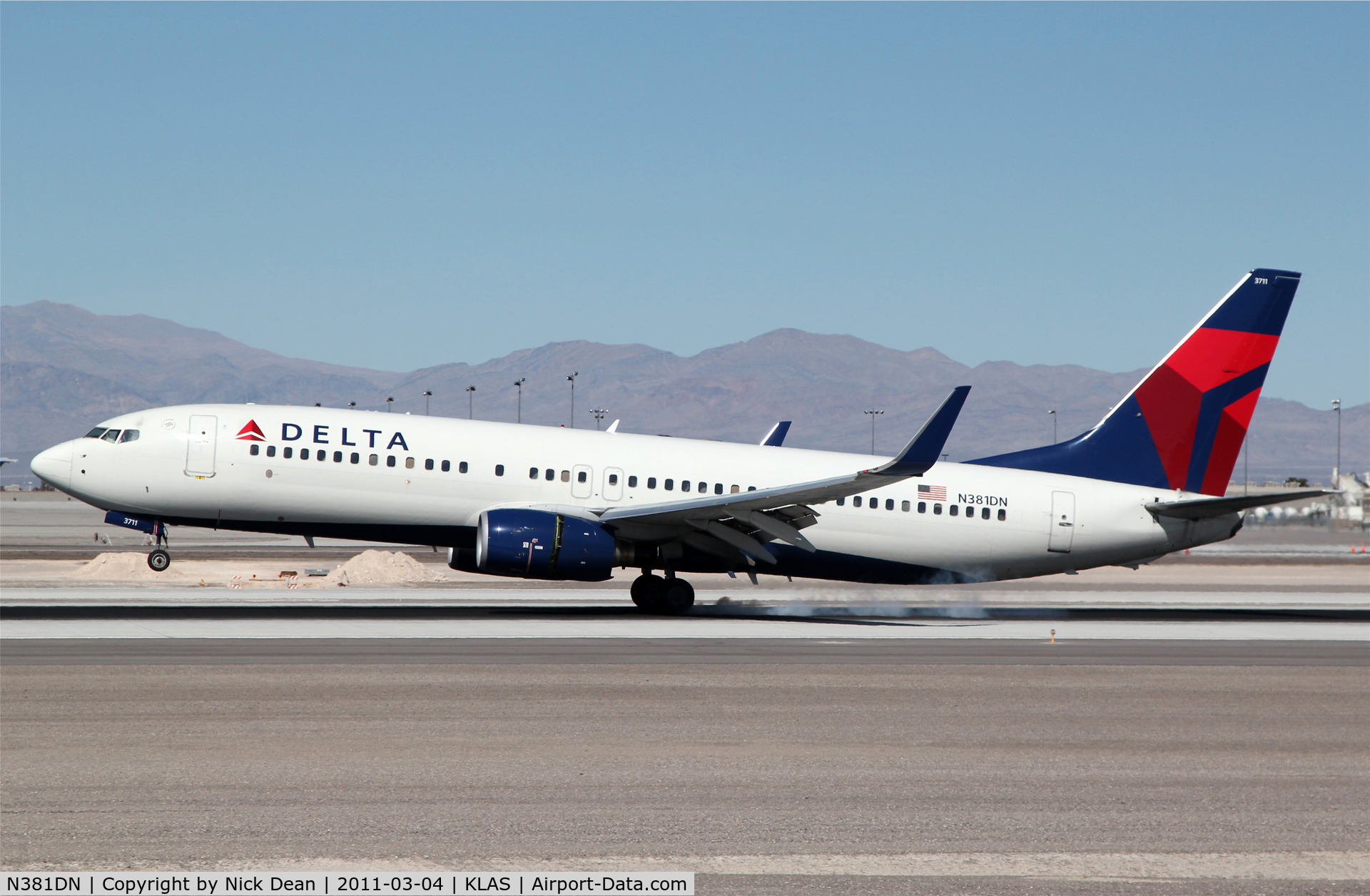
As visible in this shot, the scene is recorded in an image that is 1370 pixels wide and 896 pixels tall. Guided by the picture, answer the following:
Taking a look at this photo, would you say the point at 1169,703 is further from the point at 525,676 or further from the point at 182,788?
the point at 182,788

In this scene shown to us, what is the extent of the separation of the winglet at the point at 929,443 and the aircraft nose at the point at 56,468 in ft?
61.1

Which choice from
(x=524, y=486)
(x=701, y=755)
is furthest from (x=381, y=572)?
(x=701, y=755)

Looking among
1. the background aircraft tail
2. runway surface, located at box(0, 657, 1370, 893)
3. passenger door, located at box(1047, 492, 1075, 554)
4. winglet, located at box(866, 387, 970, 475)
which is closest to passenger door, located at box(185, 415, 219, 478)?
runway surface, located at box(0, 657, 1370, 893)

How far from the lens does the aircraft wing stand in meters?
25.4

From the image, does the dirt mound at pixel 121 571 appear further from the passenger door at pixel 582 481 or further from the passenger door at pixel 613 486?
the passenger door at pixel 613 486

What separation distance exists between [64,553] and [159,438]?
31418mm

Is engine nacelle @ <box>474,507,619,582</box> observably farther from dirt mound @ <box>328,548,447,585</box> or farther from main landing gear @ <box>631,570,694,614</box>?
dirt mound @ <box>328,548,447,585</box>

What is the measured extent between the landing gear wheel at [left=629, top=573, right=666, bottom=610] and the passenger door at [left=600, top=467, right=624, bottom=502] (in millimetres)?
Answer: 2095

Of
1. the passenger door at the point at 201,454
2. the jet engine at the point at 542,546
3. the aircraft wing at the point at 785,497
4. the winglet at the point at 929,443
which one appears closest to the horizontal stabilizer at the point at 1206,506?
the aircraft wing at the point at 785,497

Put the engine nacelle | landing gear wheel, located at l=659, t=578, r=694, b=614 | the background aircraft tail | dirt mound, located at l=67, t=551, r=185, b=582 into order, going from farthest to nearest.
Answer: dirt mound, located at l=67, t=551, r=185, b=582 < the background aircraft tail < landing gear wheel, located at l=659, t=578, r=694, b=614 < the engine nacelle

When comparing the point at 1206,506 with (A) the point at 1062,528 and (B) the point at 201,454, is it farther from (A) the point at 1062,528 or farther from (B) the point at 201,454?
(B) the point at 201,454

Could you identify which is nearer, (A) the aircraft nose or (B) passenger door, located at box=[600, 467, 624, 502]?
(A) the aircraft nose

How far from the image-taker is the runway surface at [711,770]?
9109 mm

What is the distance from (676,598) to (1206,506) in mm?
13308
